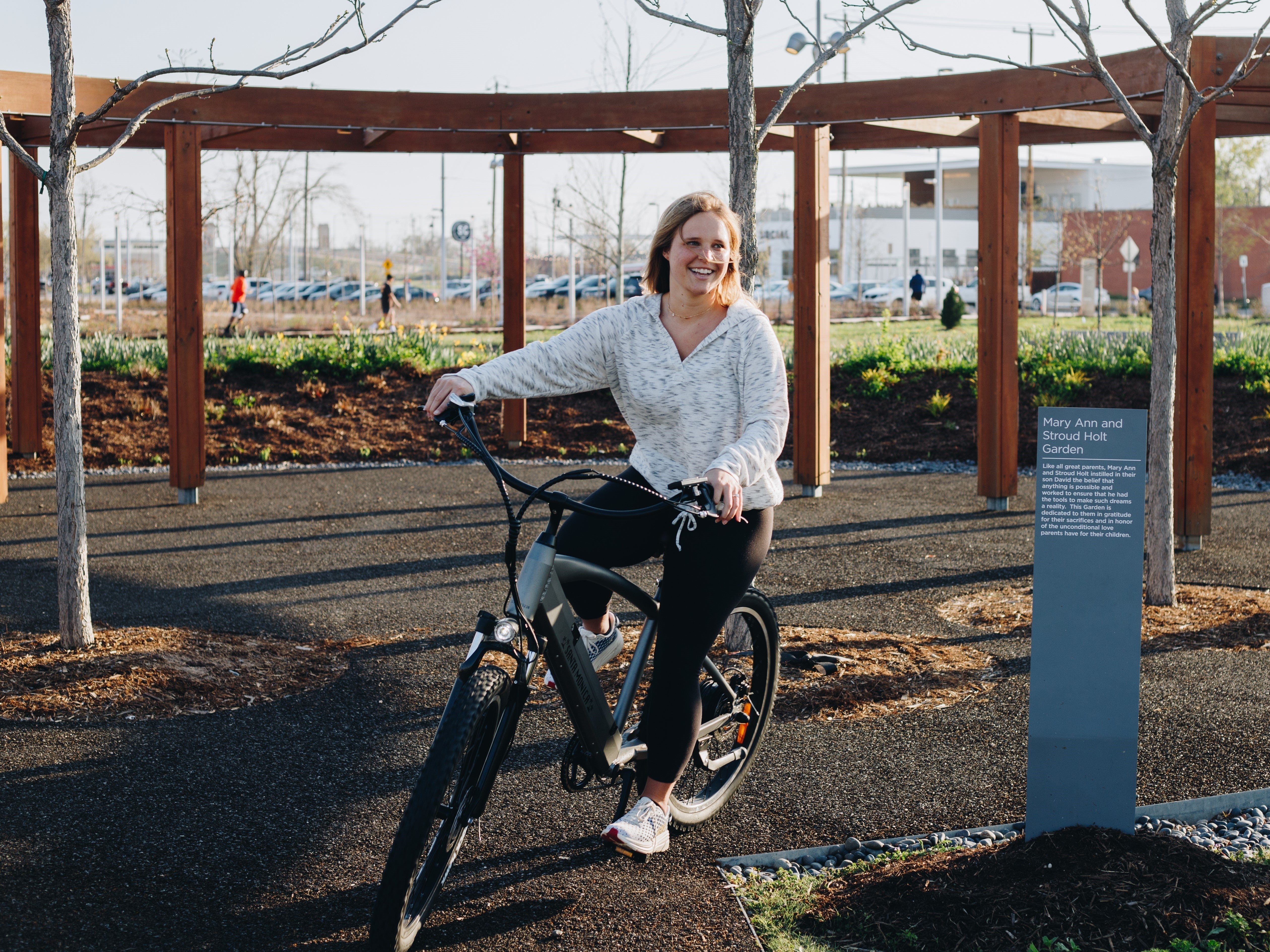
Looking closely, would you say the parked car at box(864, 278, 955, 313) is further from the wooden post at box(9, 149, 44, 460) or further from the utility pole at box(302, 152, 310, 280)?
the wooden post at box(9, 149, 44, 460)

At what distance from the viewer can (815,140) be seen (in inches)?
389

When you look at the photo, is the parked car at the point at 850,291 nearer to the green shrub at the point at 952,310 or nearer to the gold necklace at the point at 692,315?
the green shrub at the point at 952,310

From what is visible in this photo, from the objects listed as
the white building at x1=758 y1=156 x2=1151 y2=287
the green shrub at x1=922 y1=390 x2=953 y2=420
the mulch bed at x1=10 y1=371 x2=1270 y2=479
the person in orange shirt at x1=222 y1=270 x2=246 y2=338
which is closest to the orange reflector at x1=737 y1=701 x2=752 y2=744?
the mulch bed at x1=10 y1=371 x2=1270 y2=479

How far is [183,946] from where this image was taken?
2.97 metres

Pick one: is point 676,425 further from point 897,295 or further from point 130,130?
point 897,295

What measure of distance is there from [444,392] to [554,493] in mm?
431

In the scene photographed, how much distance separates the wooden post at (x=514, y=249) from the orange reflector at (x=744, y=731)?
27.0 ft

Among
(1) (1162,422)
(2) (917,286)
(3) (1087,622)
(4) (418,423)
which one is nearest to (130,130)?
(3) (1087,622)

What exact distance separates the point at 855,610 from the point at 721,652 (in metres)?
0.92

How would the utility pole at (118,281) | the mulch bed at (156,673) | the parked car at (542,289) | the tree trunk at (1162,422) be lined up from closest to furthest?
1. the mulch bed at (156,673)
2. the tree trunk at (1162,422)
3. the utility pole at (118,281)
4. the parked car at (542,289)

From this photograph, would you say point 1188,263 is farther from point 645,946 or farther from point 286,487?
point 286,487

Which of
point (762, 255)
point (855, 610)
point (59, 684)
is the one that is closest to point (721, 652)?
point (855, 610)

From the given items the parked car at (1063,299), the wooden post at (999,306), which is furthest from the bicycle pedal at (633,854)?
the parked car at (1063,299)

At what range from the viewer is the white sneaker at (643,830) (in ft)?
10.7
